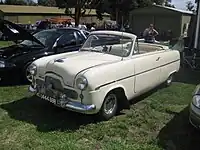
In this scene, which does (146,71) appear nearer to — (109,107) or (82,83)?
(109,107)

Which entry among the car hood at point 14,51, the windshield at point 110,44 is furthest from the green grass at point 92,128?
the car hood at point 14,51

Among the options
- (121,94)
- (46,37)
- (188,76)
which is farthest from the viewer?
(188,76)

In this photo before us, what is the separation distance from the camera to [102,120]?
478cm

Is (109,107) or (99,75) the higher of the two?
(99,75)

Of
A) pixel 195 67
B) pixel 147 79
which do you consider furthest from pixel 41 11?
pixel 147 79

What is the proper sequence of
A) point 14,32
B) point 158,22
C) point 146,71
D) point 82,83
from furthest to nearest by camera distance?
point 158,22, point 14,32, point 146,71, point 82,83

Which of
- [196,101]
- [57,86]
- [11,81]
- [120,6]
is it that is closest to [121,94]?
[57,86]

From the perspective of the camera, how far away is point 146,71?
18.4 feet

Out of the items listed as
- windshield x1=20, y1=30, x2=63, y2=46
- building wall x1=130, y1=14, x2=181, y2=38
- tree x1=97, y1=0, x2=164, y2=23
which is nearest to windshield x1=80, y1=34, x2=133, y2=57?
windshield x1=20, y1=30, x2=63, y2=46

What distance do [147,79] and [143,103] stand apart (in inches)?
21.5

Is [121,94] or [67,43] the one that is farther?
[67,43]

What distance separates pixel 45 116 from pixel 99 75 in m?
1.32

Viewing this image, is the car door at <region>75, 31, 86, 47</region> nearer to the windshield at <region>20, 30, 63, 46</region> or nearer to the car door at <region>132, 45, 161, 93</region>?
the windshield at <region>20, 30, 63, 46</region>

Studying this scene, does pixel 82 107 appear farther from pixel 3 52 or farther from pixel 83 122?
pixel 3 52
